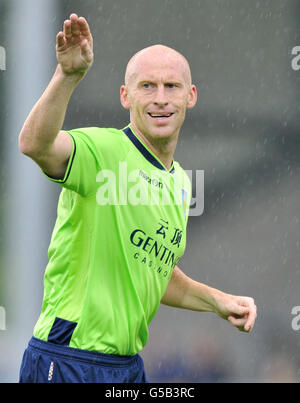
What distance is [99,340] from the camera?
2.08m

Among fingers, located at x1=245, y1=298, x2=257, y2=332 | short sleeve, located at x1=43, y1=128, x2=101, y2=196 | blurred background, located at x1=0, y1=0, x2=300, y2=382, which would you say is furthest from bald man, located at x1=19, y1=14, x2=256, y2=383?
blurred background, located at x1=0, y1=0, x2=300, y2=382

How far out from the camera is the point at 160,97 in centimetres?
228

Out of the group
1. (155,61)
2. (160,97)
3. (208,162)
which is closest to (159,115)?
(160,97)

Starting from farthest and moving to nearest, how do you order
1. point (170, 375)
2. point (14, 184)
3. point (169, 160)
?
point (14, 184) < point (170, 375) < point (169, 160)

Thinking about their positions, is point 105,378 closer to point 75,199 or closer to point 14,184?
point 75,199

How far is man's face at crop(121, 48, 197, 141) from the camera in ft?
7.49

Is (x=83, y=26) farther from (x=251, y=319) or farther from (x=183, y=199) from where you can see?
(x=251, y=319)

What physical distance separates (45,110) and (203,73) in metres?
4.54

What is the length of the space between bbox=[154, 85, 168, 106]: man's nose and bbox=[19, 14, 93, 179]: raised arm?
19.8 inches

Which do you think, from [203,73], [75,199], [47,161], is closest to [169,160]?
[75,199]

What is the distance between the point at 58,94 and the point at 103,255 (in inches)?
22.1

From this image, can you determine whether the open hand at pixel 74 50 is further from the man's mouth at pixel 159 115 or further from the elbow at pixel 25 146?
the man's mouth at pixel 159 115

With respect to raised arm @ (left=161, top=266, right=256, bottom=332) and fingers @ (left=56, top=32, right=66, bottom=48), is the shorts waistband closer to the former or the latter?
raised arm @ (left=161, top=266, right=256, bottom=332)

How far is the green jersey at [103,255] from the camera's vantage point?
6.81 feet
